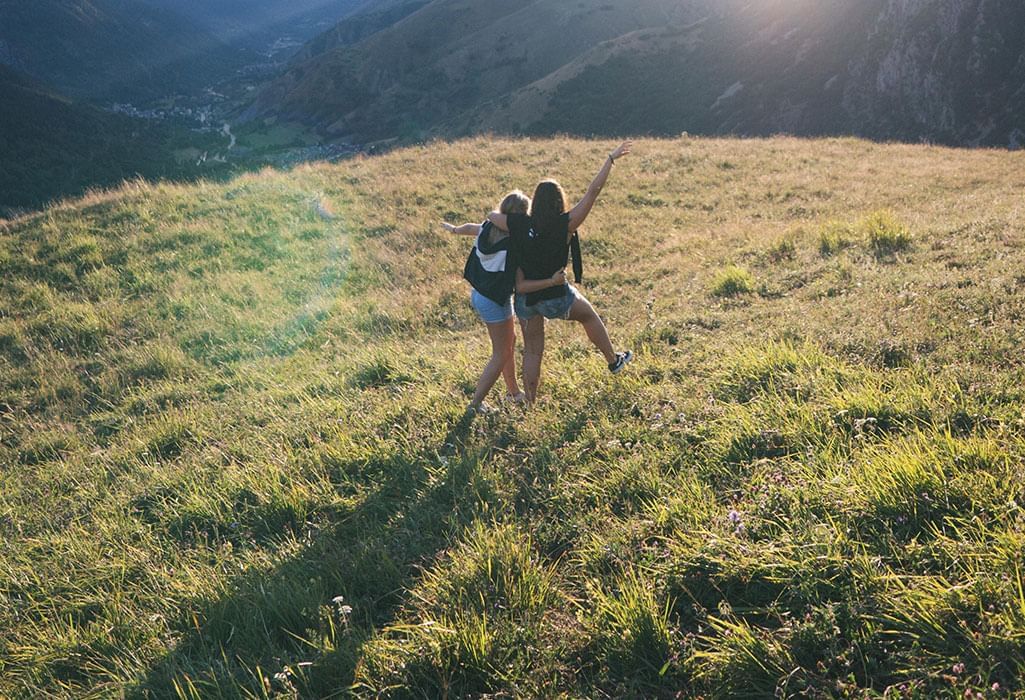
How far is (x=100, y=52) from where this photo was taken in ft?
422

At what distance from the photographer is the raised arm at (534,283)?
485cm

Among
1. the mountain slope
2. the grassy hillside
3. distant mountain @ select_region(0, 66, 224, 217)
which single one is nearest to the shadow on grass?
the grassy hillside

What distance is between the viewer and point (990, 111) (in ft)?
105

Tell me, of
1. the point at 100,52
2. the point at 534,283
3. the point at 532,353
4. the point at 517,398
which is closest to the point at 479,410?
the point at 517,398

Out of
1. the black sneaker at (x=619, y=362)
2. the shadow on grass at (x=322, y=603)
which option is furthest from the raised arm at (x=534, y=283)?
the shadow on grass at (x=322, y=603)

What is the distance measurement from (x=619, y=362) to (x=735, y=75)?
148ft

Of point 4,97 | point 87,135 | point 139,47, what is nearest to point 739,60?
point 87,135

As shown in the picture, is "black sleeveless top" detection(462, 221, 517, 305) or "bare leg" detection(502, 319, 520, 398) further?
"bare leg" detection(502, 319, 520, 398)

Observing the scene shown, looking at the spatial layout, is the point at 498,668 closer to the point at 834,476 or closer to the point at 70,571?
the point at 834,476

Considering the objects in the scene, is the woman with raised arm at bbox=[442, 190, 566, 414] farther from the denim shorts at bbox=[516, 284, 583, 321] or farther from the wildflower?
the wildflower

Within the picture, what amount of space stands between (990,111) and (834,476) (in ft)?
134

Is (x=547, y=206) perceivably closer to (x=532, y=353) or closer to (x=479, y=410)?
(x=532, y=353)

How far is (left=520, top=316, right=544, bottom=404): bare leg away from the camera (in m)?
5.18

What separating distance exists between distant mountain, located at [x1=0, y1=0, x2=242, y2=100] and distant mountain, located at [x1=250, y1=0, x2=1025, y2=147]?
7311 cm
